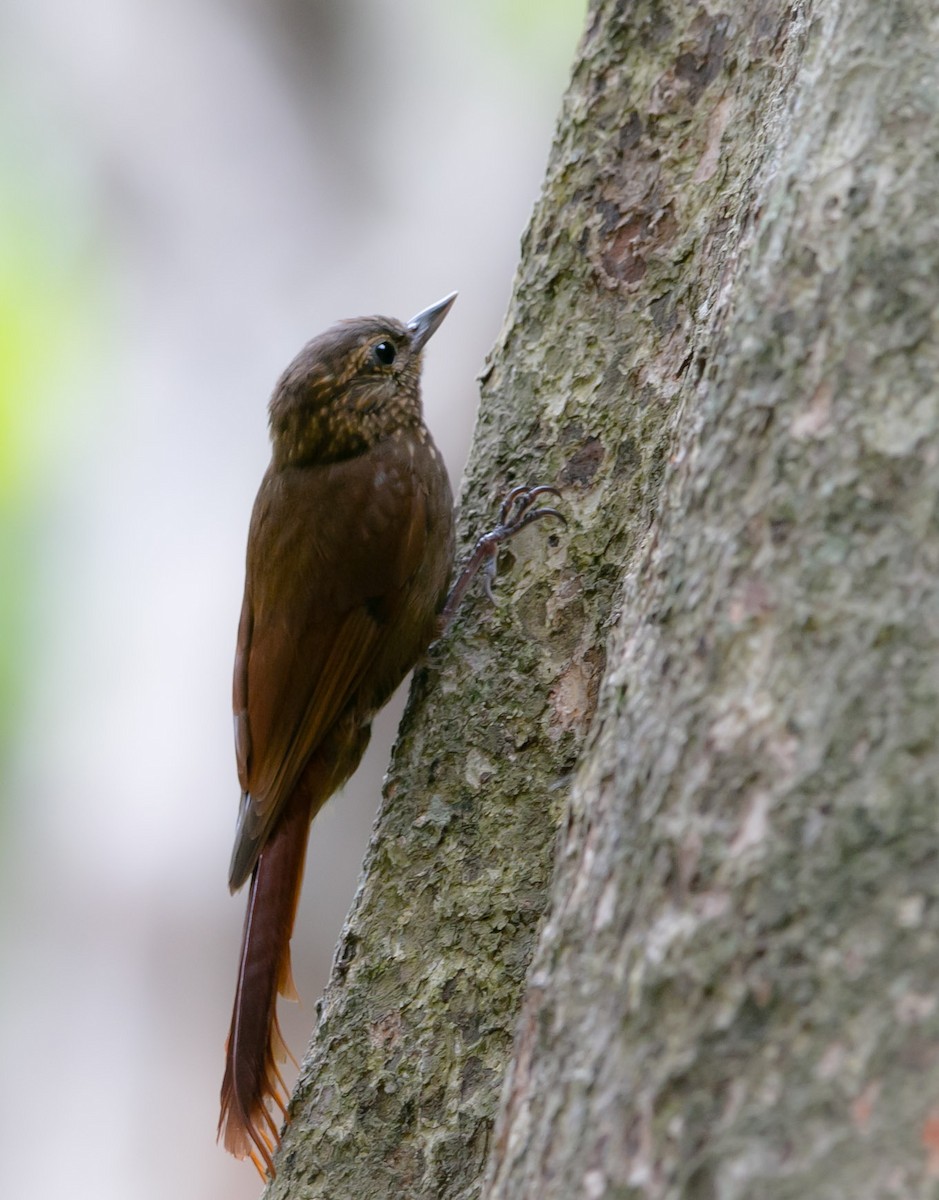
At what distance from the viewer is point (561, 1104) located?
3.73 ft

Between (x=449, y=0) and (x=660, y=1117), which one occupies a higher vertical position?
(x=449, y=0)

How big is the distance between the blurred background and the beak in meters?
1.34

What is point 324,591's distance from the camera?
2723 millimetres

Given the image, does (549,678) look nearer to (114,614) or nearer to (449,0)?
(114,614)

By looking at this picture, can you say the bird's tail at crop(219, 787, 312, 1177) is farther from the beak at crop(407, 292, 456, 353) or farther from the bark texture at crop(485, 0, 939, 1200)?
the beak at crop(407, 292, 456, 353)

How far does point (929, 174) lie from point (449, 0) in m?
4.54

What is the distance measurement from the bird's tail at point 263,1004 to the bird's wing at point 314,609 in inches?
3.9

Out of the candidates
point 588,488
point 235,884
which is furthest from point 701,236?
point 235,884

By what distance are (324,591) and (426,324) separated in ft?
2.65

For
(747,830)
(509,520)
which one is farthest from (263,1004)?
(747,830)

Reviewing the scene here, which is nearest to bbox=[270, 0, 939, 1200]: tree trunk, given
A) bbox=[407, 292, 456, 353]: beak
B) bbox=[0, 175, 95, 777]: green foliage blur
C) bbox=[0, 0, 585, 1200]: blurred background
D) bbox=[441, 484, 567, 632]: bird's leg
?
bbox=[441, 484, 567, 632]: bird's leg

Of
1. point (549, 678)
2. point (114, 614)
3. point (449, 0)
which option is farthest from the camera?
point (449, 0)

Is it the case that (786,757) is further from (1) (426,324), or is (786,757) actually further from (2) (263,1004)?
(1) (426,324)

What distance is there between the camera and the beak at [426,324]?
3.14 meters
